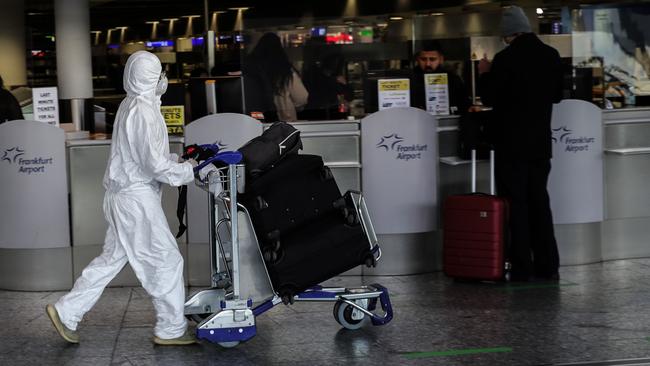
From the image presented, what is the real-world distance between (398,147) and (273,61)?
1.67m

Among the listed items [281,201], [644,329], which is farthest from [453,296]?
[281,201]

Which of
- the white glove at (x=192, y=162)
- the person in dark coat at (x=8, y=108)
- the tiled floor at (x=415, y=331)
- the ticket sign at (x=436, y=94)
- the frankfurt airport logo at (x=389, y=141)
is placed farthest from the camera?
the person in dark coat at (x=8, y=108)

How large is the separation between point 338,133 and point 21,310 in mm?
2426

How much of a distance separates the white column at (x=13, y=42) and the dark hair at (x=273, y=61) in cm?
916

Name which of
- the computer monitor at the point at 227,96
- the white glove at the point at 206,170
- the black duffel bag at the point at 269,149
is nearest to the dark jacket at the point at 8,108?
the computer monitor at the point at 227,96

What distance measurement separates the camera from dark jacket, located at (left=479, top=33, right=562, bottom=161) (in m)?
7.64

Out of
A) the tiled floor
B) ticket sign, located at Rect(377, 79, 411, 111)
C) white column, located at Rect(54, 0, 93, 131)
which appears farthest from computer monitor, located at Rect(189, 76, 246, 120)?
A: white column, located at Rect(54, 0, 93, 131)

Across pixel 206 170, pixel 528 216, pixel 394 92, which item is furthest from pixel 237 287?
pixel 394 92

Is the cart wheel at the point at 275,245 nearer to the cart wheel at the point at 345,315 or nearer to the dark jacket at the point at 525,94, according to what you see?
the cart wheel at the point at 345,315

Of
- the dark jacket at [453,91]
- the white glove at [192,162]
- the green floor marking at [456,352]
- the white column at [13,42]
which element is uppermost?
the white column at [13,42]

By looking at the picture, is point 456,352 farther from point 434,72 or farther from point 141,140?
point 434,72

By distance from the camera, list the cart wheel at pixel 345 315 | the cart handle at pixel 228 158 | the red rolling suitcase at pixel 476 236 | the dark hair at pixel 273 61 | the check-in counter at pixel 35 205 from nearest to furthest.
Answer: the cart handle at pixel 228 158, the cart wheel at pixel 345 315, the red rolling suitcase at pixel 476 236, the check-in counter at pixel 35 205, the dark hair at pixel 273 61

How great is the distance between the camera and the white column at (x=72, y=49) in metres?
10.6

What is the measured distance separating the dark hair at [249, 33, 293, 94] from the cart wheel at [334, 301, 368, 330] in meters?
2.98
